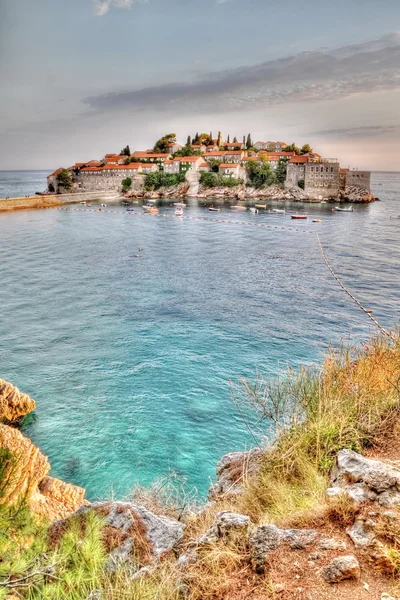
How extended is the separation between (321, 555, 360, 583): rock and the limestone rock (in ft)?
39.7

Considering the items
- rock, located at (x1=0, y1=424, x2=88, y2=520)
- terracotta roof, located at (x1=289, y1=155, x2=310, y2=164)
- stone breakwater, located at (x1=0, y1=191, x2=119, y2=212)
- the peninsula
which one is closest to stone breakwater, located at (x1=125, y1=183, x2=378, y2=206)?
→ the peninsula

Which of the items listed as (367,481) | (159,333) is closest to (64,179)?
(159,333)

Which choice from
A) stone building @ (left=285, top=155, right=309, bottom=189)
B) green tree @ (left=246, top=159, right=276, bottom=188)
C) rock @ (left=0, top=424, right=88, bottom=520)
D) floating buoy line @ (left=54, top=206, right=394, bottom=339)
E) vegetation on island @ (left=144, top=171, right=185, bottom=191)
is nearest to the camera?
rock @ (left=0, top=424, right=88, bottom=520)

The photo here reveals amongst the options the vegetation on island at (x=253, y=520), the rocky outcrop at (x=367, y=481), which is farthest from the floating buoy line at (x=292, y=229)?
the rocky outcrop at (x=367, y=481)

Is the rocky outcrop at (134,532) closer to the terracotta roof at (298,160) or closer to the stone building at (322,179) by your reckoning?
the stone building at (322,179)

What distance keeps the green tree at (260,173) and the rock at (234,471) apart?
104m

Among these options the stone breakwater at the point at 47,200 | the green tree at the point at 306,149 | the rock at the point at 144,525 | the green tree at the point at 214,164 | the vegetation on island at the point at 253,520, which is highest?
the green tree at the point at 306,149

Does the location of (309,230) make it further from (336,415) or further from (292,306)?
(336,415)

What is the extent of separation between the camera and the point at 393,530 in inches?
165

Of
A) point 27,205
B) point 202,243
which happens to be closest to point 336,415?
point 202,243

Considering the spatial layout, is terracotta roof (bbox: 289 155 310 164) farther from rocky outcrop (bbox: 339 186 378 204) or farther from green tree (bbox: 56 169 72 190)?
green tree (bbox: 56 169 72 190)

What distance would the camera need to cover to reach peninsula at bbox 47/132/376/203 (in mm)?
97000

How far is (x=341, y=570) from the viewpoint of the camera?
12.7 ft

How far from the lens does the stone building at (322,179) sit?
95.0 m
